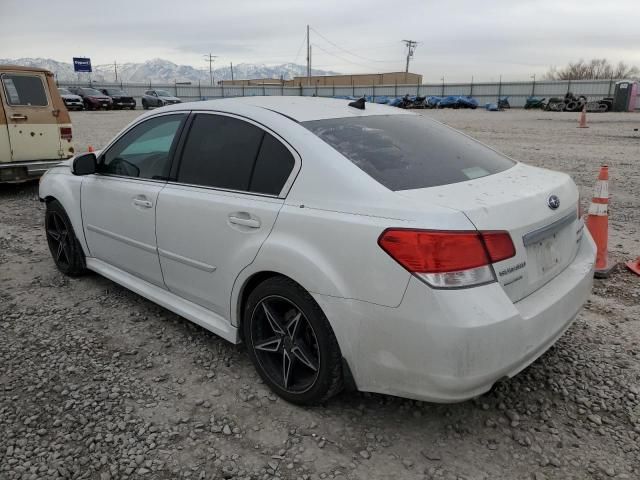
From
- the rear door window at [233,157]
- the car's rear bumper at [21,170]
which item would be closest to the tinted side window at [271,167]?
the rear door window at [233,157]

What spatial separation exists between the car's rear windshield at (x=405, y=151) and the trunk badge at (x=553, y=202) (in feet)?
1.27

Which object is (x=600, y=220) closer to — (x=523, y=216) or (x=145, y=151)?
(x=523, y=216)

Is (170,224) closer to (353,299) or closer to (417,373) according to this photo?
(353,299)

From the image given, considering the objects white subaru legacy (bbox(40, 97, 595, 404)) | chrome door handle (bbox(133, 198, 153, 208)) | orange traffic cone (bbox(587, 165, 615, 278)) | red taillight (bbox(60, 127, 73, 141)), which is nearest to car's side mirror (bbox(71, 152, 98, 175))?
white subaru legacy (bbox(40, 97, 595, 404))

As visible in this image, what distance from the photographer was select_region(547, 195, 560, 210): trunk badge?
2586mm

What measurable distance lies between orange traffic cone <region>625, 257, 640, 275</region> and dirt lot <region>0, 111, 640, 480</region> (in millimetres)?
789

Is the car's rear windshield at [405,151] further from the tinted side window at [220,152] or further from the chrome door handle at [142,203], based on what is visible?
the chrome door handle at [142,203]

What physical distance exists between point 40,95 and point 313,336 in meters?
7.83

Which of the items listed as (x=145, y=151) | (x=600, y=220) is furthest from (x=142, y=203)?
(x=600, y=220)

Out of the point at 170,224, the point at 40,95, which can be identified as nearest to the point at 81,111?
the point at 40,95

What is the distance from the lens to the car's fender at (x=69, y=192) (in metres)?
4.36

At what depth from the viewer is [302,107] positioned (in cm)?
319

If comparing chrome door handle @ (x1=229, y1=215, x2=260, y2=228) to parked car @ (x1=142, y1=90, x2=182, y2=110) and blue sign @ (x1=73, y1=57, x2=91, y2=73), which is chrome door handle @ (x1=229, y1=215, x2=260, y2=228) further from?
blue sign @ (x1=73, y1=57, x2=91, y2=73)

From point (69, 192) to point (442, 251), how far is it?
3.51 m
